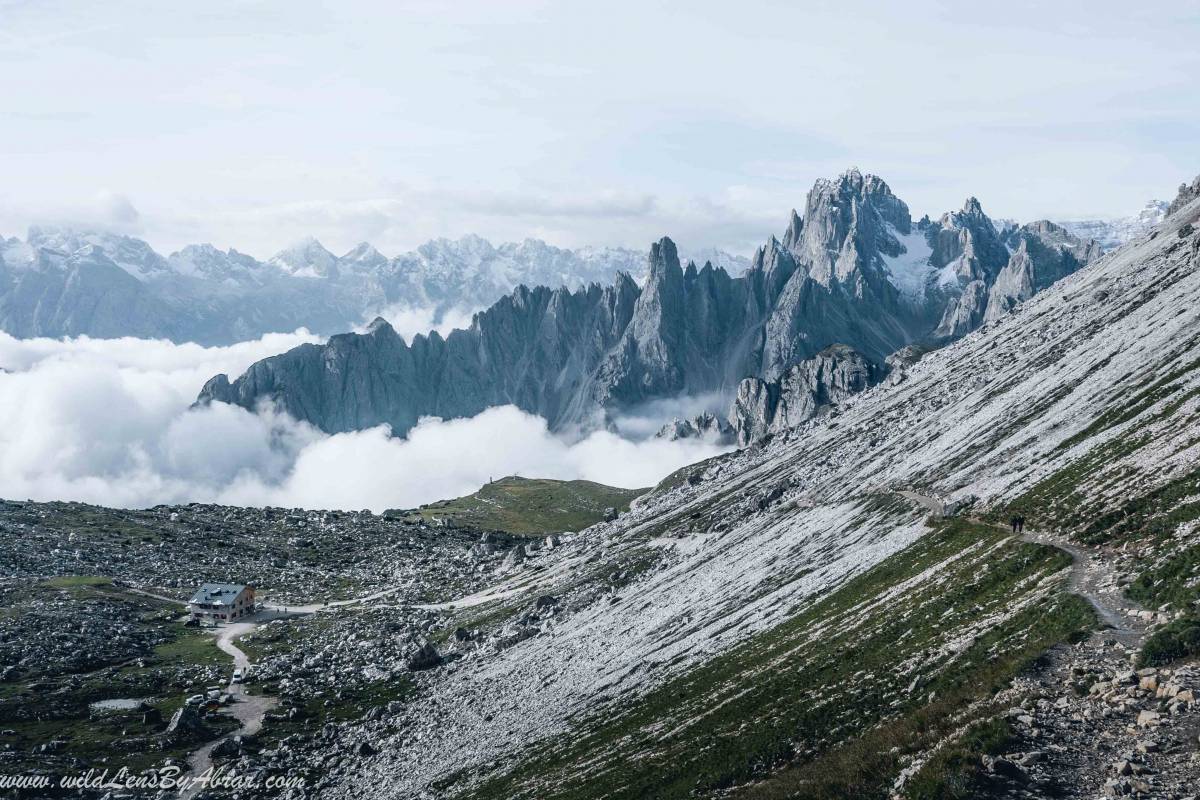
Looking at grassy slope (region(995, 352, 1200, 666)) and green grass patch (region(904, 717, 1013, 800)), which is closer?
green grass patch (region(904, 717, 1013, 800))

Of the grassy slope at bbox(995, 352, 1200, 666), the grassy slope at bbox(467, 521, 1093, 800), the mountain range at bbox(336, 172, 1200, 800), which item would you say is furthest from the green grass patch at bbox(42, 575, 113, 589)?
the grassy slope at bbox(995, 352, 1200, 666)

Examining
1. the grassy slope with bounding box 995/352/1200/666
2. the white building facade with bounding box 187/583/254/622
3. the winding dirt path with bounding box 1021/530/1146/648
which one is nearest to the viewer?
the winding dirt path with bounding box 1021/530/1146/648

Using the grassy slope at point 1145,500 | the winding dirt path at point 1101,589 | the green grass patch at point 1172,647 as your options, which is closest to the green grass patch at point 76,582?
the grassy slope at point 1145,500

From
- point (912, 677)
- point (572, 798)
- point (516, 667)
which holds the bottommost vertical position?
point (516, 667)

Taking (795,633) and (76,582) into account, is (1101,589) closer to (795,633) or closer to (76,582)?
(795,633)

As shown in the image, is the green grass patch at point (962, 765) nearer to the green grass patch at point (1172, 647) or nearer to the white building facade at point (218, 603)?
the green grass patch at point (1172, 647)

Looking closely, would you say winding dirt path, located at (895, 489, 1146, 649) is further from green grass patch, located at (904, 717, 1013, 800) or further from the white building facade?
the white building facade

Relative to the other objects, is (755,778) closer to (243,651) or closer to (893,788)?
(893,788)

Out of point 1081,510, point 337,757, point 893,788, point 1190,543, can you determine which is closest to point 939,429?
point 1081,510
